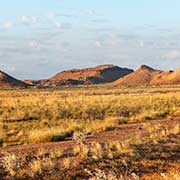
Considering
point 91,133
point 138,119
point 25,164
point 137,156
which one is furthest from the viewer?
point 138,119

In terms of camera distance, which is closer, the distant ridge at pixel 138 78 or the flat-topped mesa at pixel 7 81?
the flat-topped mesa at pixel 7 81

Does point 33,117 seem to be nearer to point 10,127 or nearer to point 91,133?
point 10,127

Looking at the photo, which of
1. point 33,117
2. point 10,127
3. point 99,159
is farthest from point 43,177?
point 33,117

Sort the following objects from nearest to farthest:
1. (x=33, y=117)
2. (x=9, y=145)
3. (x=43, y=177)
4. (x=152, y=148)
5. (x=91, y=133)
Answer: (x=43, y=177)
(x=152, y=148)
(x=9, y=145)
(x=91, y=133)
(x=33, y=117)

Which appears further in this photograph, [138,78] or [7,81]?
[138,78]

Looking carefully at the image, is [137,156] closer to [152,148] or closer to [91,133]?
[152,148]

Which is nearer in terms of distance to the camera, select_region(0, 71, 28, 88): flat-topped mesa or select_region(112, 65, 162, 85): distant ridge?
select_region(0, 71, 28, 88): flat-topped mesa

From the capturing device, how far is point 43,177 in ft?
39.9

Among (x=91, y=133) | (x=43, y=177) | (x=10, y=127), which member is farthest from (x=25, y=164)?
(x=10, y=127)

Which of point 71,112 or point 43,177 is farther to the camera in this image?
point 71,112

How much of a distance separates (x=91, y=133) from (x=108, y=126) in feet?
6.90

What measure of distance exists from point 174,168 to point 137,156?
1.83 meters

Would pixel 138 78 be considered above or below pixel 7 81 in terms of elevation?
below

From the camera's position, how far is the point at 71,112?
3500cm
